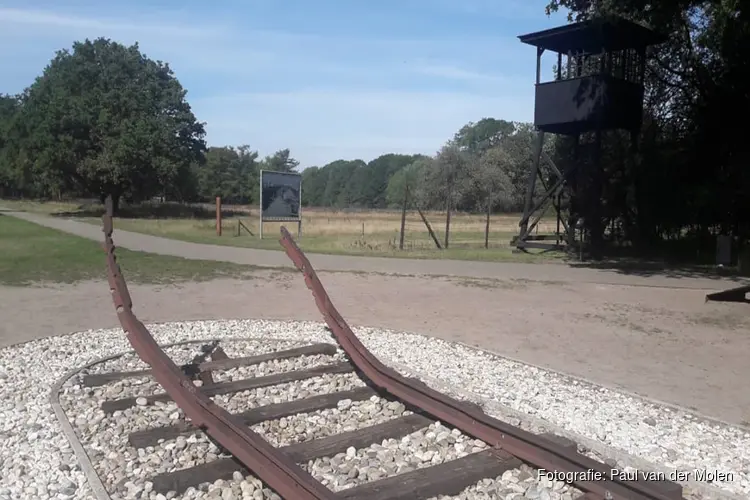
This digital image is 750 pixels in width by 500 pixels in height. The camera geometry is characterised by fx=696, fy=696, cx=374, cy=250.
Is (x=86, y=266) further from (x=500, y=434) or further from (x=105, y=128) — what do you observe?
(x=105, y=128)

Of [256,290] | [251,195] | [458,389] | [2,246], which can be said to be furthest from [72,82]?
[251,195]

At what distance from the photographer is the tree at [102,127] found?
47.8 metres

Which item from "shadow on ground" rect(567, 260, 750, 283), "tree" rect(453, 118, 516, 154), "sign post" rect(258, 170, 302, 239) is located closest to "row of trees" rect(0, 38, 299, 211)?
"sign post" rect(258, 170, 302, 239)

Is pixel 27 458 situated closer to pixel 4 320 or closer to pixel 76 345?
pixel 76 345

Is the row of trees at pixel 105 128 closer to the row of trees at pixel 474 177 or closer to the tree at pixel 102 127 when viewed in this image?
the tree at pixel 102 127

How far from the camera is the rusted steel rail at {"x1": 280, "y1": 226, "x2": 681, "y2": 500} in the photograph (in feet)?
12.8

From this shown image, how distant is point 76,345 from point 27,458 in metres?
3.79

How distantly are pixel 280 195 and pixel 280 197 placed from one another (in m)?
0.08

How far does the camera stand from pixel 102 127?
49.0 meters

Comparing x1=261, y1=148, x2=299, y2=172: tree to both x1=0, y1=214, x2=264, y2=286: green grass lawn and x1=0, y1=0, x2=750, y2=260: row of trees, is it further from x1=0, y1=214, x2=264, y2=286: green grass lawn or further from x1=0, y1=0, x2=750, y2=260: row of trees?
x1=0, y1=214, x2=264, y2=286: green grass lawn

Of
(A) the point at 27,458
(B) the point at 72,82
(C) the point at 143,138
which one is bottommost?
(A) the point at 27,458

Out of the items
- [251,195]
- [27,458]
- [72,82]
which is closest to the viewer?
[27,458]

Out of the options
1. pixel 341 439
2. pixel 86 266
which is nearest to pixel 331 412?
pixel 341 439

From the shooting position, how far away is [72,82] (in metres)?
54.0
